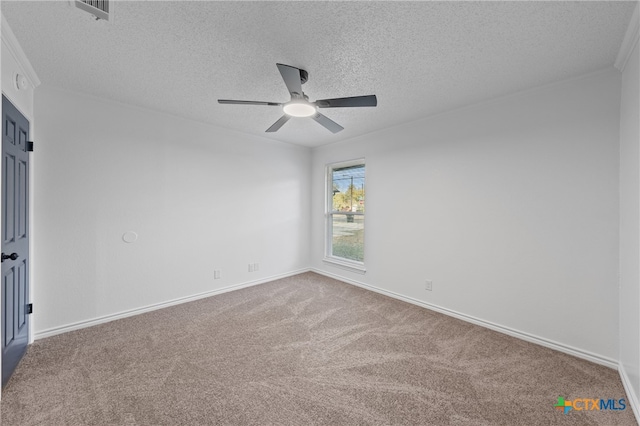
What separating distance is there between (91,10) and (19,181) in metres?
1.64


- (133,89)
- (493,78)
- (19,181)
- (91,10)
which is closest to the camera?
(91,10)

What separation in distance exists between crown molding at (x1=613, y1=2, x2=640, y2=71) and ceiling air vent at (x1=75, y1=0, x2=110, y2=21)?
3099mm

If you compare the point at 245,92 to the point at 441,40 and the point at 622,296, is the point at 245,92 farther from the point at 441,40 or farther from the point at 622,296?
the point at 622,296

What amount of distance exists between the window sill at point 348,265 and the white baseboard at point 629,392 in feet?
8.83

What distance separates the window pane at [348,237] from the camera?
4.40 m

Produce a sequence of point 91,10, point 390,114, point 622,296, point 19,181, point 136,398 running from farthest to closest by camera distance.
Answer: point 390,114
point 19,181
point 622,296
point 136,398
point 91,10

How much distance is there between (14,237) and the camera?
2070 millimetres

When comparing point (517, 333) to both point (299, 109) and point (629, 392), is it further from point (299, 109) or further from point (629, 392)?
point (299, 109)

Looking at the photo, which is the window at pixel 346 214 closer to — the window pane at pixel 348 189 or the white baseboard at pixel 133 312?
the window pane at pixel 348 189

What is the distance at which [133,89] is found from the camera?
2.60 m

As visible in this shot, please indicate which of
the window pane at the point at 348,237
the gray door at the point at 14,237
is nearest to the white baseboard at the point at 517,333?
the window pane at the point at 348,237

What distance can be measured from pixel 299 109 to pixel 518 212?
94.9 inches

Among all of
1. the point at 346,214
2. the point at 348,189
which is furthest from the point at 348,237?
the point at 348,189

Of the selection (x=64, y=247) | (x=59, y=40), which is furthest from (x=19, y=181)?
(x=59, y=40)
